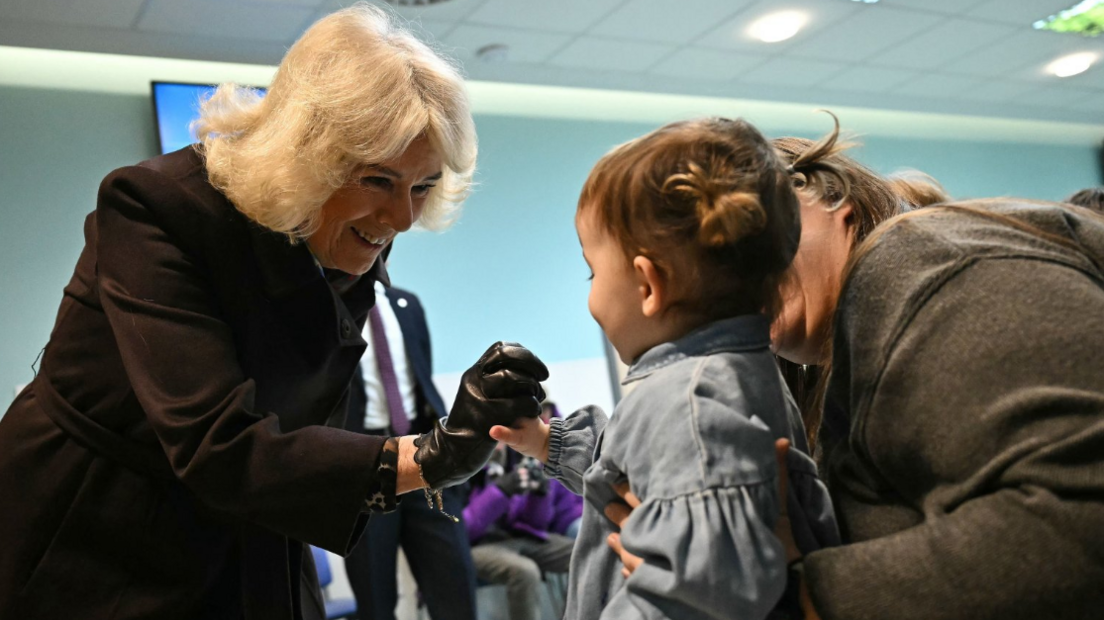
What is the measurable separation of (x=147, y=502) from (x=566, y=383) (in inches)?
176

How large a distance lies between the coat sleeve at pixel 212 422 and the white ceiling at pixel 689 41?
3.21 m

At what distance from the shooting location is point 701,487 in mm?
865

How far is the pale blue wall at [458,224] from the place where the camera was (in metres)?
4.54

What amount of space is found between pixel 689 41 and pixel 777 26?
1.54ft

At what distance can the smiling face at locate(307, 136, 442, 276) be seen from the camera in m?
1.47

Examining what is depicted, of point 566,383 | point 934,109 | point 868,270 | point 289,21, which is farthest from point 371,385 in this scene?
point 934,109

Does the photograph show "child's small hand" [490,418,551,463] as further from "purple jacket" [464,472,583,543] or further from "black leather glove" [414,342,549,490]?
"purple jacket" [464,472,583,543]

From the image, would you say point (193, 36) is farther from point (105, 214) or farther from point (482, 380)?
point (482, 380)

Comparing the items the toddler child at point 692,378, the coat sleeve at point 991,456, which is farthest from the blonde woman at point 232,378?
the coat sleeve at point 991,456

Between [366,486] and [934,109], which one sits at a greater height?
[934,109]

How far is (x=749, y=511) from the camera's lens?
0.86 metres

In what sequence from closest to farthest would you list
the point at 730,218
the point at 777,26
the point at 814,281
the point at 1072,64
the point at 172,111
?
the point at 730,218
the point at 814,281
the point at 172,111
the point at 777,26
the point at 1072,64

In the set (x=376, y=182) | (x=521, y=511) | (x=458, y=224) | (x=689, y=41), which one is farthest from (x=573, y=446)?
(x=458, y=224)

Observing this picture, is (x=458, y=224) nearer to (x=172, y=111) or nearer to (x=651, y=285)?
(x=172, y=111)
